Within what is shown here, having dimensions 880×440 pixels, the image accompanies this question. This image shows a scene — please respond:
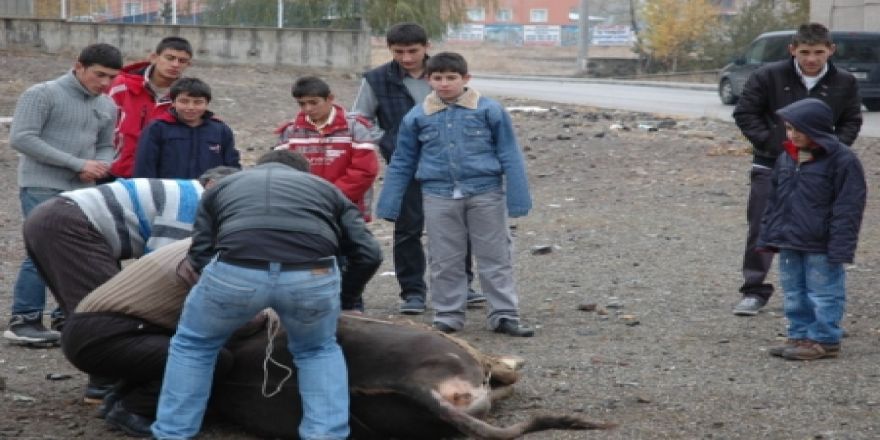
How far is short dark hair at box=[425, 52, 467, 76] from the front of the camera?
304 inches

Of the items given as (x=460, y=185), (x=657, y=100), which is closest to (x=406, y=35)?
(x=460, y=185)

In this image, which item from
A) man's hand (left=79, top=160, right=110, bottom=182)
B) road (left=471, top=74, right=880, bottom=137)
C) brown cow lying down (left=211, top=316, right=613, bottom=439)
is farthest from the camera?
road (left=471, top=74, right=880, bottom=137)

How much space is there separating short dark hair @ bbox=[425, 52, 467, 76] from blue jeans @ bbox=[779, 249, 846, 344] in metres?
2.02

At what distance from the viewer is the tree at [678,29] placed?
6253cm

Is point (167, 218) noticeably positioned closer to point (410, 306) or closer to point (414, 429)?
point (414, 429)

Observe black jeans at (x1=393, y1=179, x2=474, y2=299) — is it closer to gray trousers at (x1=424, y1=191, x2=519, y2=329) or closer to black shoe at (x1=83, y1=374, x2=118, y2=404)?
gray trousers at (x1=424, y1=191, x2=519, y2=329)

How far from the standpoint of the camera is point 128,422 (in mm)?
5879

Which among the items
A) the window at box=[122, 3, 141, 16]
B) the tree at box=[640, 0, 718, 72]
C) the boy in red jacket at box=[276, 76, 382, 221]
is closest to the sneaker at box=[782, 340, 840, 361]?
the boy in red jacket at box=[276, 76, 382, 221]

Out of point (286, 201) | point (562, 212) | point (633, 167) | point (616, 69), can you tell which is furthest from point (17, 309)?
point (616, 69)

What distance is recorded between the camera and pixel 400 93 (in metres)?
8.68

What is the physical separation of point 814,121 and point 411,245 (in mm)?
2685

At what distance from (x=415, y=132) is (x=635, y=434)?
2797mm

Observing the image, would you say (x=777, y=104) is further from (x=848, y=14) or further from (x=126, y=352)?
(x=848, y=14)

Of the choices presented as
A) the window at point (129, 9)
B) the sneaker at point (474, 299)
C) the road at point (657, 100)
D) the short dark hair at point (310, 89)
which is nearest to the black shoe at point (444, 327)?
the sneaker at point (474, 299)
